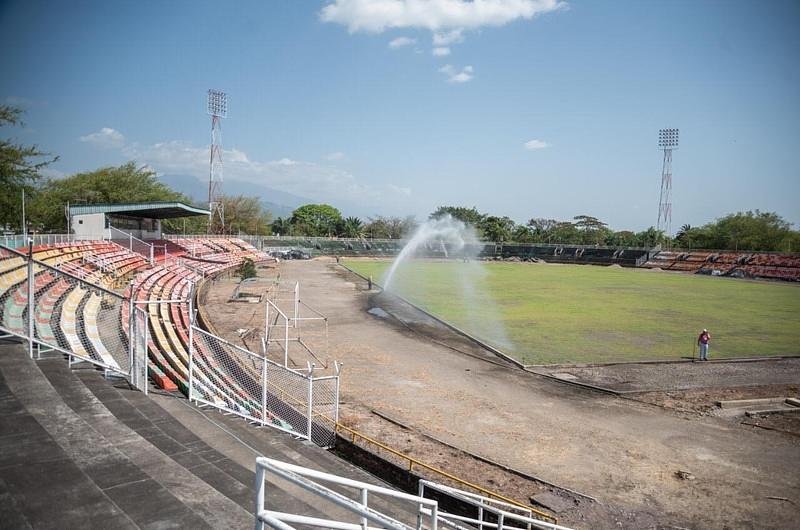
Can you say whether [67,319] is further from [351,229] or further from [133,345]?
[351,229]

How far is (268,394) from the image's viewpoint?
1318 centimetres

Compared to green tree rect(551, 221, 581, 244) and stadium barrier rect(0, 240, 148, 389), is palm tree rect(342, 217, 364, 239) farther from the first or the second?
stadium barrier rect(0, 240, 148, 389)

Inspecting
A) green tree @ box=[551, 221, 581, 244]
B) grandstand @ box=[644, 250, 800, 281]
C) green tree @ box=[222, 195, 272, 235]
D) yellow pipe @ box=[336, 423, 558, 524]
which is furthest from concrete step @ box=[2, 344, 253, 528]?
green tree @ box=[551, 221, 581, 244]

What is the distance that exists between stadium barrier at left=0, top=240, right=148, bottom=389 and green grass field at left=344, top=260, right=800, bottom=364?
1545 cm

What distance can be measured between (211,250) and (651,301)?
4708 cm

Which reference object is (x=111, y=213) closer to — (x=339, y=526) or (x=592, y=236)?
(x=339, y=526)

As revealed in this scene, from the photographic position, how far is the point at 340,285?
43.4 meters

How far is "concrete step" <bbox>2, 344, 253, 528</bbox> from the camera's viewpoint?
14.6ft

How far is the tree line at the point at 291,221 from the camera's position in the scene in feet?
101

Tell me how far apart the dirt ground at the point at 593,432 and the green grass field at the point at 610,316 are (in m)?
2.39

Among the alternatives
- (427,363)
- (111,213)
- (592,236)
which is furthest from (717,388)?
(592,236)

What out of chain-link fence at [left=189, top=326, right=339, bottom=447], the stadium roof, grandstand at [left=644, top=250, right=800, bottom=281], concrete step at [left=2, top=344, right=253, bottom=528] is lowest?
chain-link fence at [left=189, top=326, right=339, bottom=447]

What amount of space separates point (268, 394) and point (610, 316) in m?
25.1

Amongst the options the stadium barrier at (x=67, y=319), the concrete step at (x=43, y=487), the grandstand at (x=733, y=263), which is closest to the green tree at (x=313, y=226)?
the grandstand at (x=733, y=263)
